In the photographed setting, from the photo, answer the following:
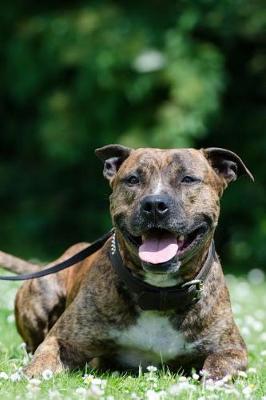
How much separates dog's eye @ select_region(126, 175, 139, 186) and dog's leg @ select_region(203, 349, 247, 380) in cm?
109

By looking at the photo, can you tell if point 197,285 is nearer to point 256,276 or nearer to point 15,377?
point 15,377

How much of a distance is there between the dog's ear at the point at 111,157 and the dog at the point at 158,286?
0.10 meters

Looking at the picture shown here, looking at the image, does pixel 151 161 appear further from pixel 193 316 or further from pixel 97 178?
pixel 97 178

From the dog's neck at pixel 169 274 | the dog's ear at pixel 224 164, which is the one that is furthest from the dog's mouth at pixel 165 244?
the dog's ear at pixel 224 164

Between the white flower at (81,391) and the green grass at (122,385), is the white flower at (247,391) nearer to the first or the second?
the green grass at (122,385)

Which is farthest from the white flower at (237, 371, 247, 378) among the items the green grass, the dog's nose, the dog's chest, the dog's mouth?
the dog's nose

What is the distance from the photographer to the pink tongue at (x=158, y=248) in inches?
197

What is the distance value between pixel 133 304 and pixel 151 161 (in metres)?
0.83

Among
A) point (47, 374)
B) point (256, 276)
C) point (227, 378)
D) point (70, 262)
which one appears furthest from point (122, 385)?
point (256, 276)

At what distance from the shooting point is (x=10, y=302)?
8.42 meters

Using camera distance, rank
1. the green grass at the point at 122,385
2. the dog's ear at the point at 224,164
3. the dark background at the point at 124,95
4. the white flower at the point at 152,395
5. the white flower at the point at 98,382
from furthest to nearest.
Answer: the dark background at the point at 124,95 → the dog's ear at the point at 224,164 → the white flower at the point at 98,382 → the green grass at the point at 122,385 → the white flower at the point at 152,395

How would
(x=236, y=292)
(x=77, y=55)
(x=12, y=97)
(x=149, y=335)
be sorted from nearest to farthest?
(x=149, y=335) → (x=236, y=292) → (x=77, y=55) → (x=12, y=97)

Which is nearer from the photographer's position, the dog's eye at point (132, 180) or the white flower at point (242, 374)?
the white flower at point (242, 374)

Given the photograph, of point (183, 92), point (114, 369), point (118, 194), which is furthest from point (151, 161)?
point (183, 92)
